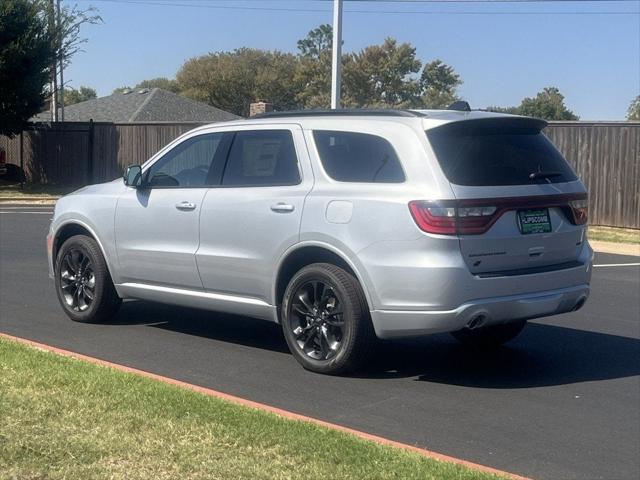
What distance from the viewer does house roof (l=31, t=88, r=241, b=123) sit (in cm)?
4541

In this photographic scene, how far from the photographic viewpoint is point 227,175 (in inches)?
320

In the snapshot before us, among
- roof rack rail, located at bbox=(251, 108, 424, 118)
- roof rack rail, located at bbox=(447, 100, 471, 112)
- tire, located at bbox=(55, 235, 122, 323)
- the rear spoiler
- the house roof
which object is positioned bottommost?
tire, located at bbox=(55, 235, 122, 323)

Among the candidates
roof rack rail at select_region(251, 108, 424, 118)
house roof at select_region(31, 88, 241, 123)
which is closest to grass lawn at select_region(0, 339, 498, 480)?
roof rack rail at select_region(251, 108, 424, 118)

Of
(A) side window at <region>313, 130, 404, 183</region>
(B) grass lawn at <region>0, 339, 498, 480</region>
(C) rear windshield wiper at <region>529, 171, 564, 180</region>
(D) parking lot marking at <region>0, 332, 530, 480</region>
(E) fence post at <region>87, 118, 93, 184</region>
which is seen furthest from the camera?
(E) fence post at <region>87, 118, 93, 184</region>

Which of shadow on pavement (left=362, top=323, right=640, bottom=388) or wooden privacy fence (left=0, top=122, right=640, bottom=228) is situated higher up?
wooden privacy fence (left=0, top=122, right=640, bottom=228)

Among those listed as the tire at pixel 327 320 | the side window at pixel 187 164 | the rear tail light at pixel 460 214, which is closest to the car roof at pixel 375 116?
the side window at pixel 187 164

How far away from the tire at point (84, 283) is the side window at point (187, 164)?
0.95m

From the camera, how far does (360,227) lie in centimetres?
697

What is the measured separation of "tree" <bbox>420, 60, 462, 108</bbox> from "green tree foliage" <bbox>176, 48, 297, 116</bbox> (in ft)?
37.1

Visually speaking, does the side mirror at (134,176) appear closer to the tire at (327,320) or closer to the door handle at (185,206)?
the door handle at (185,206)

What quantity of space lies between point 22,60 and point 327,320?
2724 cm

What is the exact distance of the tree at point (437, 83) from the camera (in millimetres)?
60062

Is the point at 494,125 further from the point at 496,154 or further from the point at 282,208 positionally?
the point at 282,208

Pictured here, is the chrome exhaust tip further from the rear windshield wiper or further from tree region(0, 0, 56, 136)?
tree region(0, 0, 56, 136)
